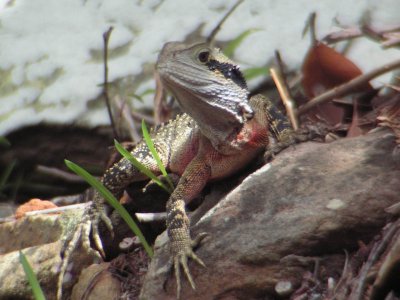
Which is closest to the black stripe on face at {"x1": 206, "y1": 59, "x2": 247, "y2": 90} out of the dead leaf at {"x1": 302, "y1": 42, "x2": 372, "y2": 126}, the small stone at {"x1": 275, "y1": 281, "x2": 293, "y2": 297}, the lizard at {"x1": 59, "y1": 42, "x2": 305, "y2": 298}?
the lizard at {"x1": 59, "y1": 42, "x2": 305, "y2": 298}

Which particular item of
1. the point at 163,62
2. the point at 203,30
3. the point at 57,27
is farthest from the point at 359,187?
the point at 57,27

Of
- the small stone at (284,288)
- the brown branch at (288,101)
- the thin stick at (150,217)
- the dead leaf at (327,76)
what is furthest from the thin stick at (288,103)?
the small stone at (284,288)

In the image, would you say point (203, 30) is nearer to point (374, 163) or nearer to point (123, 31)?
point (123, 31)

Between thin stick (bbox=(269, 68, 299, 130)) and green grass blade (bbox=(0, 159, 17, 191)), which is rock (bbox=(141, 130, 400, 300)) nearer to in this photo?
thin stick (bbox=(269, 68, 299, 130))

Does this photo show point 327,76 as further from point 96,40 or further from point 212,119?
point 96,40

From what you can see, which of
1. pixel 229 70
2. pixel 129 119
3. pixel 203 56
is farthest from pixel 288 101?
pixel 129 119
